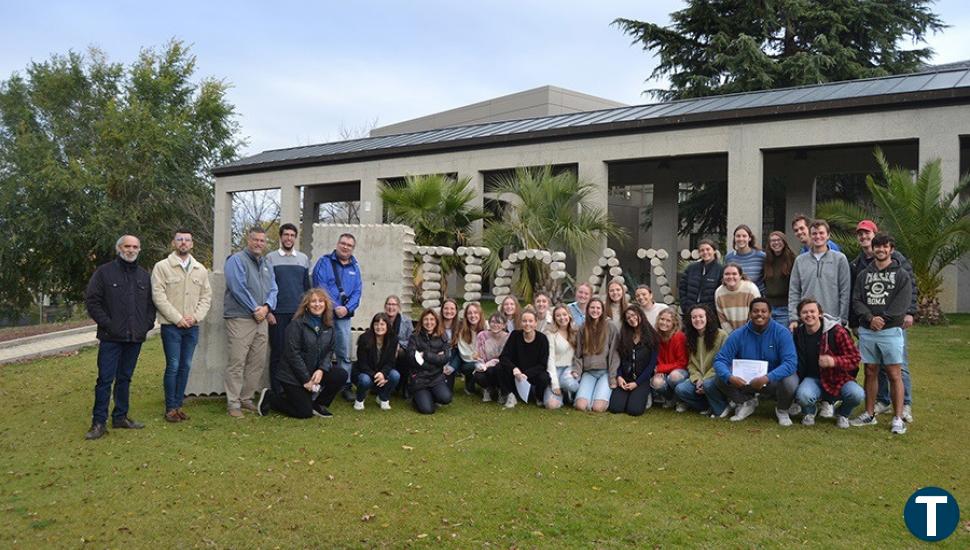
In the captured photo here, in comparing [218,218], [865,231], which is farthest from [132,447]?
[218,218]

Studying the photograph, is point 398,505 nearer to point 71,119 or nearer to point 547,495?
point 547,495

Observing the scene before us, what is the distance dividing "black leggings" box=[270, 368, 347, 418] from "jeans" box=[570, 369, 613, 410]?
2.49 m

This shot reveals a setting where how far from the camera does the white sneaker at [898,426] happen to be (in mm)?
6668

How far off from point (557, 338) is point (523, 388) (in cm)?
68

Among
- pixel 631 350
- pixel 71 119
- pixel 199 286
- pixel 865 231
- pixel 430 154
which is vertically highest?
pixel 71 119

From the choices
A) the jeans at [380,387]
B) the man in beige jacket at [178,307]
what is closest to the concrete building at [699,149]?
the jeans at [380,387]

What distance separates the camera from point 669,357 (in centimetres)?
793

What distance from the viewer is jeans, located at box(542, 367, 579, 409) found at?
8.03 metres

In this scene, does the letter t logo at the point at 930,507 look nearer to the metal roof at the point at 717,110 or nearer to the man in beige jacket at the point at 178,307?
the man in beige jacket at the point at 178,307

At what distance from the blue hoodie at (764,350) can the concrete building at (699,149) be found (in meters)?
8.24

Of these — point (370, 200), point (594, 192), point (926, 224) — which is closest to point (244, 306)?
point (926, 224)

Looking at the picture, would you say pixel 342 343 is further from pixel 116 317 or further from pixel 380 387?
pixel 116 317

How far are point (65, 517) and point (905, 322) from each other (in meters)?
6.65

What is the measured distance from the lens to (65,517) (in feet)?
15.3
